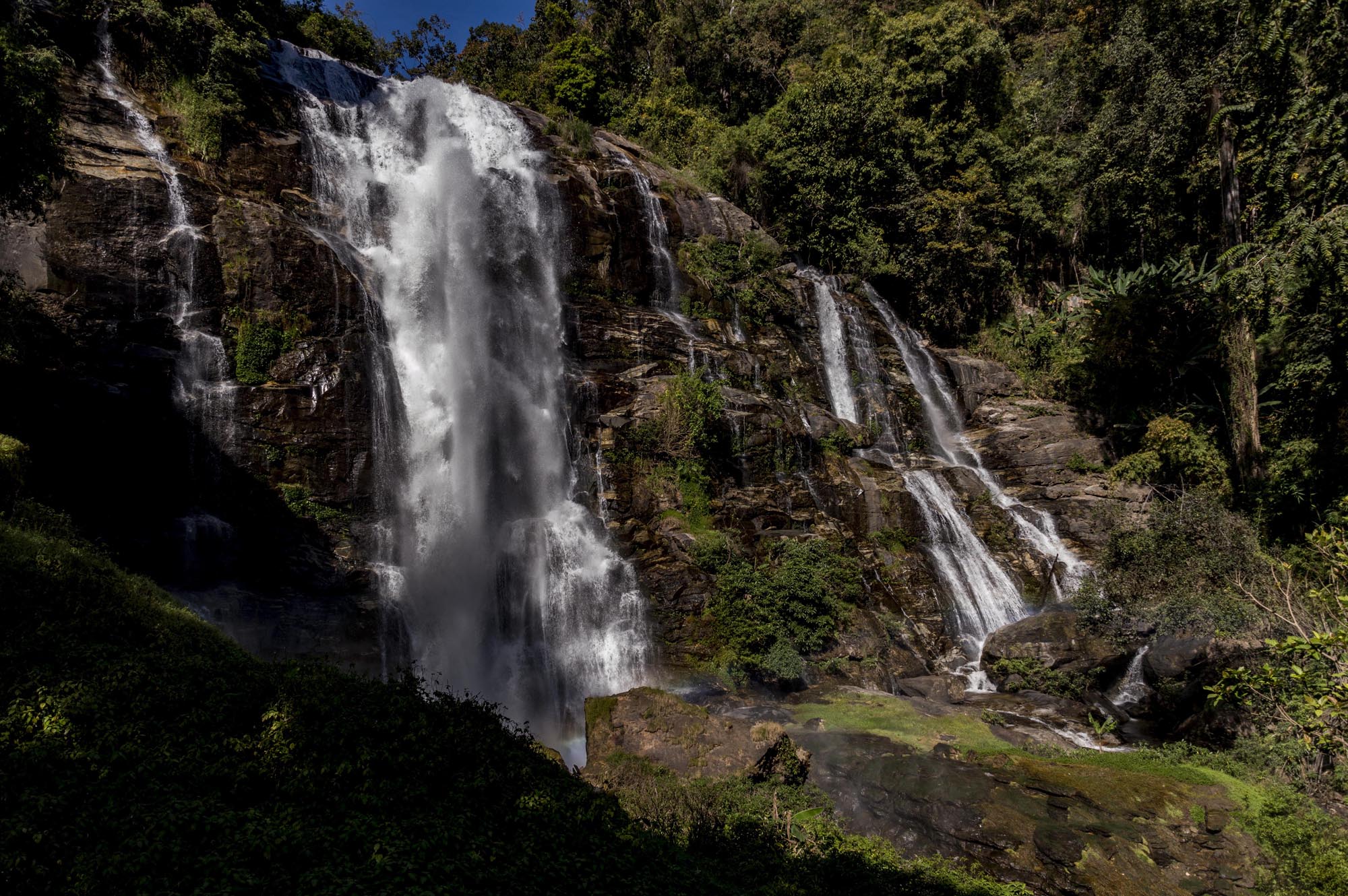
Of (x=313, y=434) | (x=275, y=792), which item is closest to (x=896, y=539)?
(x=313, y=434)

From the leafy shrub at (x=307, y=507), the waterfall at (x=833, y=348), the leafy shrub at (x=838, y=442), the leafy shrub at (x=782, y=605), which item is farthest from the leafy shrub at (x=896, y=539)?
the leafy shrub at (x=307, y=507)

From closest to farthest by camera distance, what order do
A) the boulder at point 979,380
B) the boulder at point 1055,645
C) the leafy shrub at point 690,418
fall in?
the boulder at point 1055,645 < the leafy shrub at point 690,418 < the boulder at point 979,380

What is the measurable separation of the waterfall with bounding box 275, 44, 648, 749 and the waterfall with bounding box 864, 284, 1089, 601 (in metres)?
11.9

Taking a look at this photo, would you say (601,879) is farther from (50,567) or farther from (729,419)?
(729,419)

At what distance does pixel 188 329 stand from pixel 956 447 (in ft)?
75.4

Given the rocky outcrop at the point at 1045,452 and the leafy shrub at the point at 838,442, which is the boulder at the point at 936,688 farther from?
the leafy shrub at the point at 838,442

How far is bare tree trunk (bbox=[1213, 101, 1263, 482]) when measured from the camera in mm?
16984

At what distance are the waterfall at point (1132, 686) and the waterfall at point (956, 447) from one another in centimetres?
392

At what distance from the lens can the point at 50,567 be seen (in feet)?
22.2

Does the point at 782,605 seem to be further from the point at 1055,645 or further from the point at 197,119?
the point at 197,119

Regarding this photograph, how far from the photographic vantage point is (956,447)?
74.7 feet

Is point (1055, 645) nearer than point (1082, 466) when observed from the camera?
Yes

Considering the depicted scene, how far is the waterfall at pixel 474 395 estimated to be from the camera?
1457 cm

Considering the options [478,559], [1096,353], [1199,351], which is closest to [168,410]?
[478,559]
